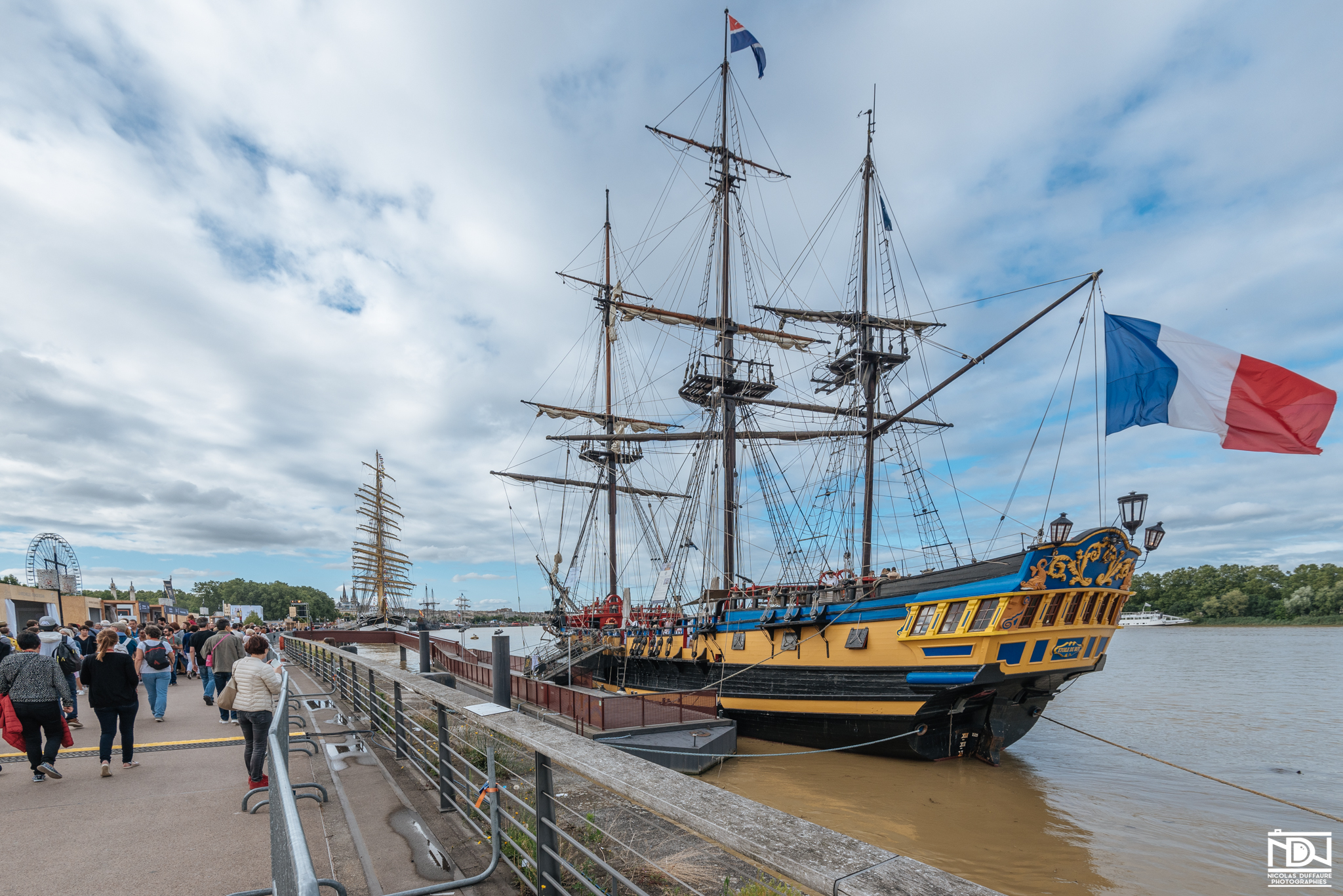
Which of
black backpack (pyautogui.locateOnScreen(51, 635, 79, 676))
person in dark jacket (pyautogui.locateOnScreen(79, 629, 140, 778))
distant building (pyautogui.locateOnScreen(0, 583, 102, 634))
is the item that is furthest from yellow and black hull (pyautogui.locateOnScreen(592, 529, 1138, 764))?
distant building (pyautogui.locateOnScreen(0, 583, 102, 634))

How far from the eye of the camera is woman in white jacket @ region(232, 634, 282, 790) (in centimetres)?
570

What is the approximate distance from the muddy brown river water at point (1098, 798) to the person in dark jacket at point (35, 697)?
8711 millimetres

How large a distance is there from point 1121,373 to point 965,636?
216 inches

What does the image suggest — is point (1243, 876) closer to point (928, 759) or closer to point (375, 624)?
point (928, 759)

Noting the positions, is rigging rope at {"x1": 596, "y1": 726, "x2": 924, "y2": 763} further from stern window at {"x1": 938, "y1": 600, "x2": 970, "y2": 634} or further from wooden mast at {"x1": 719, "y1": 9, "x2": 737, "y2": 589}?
wooden mast at {"x1": 719, "y1": 9, "x2": 737, "y2": 589}

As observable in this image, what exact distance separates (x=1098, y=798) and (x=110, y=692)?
52.8 feet

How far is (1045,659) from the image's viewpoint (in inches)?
500

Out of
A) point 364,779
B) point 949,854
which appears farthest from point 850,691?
point 364,779

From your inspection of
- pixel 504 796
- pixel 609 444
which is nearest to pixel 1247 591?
pixel 609 444

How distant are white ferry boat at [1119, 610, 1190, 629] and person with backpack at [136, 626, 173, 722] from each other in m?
100

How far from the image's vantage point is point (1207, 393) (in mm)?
8844

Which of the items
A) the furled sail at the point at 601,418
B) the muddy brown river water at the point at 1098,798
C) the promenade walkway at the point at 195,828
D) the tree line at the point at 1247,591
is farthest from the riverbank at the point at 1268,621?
the promenade walkway at the point at 195,828

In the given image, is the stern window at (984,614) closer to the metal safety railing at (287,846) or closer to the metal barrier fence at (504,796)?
the metal barrier fence at (504,796)

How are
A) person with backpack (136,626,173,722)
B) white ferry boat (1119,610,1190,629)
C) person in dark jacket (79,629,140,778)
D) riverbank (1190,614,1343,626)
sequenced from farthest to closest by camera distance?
white ferry boat (1119,610,1190,629) → riverbank (1190,614,1343,626) → person with backpack (136,626,173,722) → person in dark jacket (79,629,140,778)
